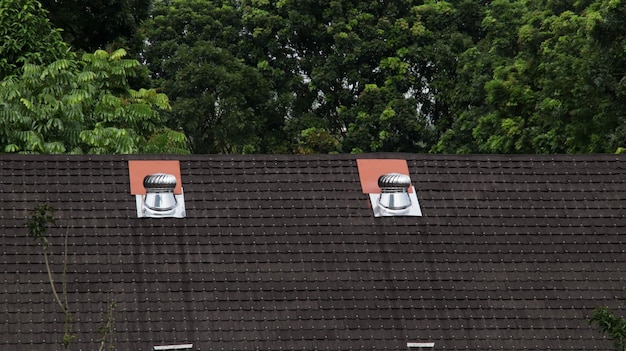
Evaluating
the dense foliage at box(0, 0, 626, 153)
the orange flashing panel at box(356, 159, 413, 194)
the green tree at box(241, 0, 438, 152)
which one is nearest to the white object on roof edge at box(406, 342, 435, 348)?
the orange flashing panel at box(356, 159, 413, 194)

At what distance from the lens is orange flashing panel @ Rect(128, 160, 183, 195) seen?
20.4 metres

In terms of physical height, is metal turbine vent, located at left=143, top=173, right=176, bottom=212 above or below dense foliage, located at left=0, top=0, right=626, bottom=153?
below

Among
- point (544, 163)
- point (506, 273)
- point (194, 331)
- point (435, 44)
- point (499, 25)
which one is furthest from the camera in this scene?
point (435, 44)

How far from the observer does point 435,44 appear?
188 ft

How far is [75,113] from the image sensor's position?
31.3 meters

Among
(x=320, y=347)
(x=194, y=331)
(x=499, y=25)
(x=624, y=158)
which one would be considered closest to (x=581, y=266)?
(x=624, y=158)

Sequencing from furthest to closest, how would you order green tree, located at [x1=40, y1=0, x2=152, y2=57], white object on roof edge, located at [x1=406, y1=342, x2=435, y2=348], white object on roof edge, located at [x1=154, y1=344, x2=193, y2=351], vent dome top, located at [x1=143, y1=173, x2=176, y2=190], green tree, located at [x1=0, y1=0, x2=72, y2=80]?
1. green tree, located at [x1=40, y1=0, x2=152, y2=57]
2. green tree, located at [x1=0, y1=0, x2=72, y2=80]
3. vent dome top, located at [x1=143, y1=173, x2=176, y2=190]
4. white object on roof edge, located at [x1=406, y1=342, x2=435, y2=348]
5. white object on roof edge, located at [x1=154, y1=344, x2=193, y2=351]

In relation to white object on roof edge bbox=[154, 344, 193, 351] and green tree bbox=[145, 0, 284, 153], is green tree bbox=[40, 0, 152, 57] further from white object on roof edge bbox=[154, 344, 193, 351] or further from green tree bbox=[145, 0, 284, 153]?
white object on roof edge bbox=[154, 344, 193, 351]

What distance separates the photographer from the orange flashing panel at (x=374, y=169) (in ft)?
68.9

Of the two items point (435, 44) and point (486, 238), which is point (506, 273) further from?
point (435, 44)

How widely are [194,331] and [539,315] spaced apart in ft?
14.4

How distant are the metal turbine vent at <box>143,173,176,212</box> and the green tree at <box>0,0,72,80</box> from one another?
46.1 ft

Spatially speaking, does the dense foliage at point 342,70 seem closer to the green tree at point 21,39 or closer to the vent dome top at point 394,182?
the green tree at point 21,39

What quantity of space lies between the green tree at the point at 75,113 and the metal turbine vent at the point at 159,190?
10.4 m
